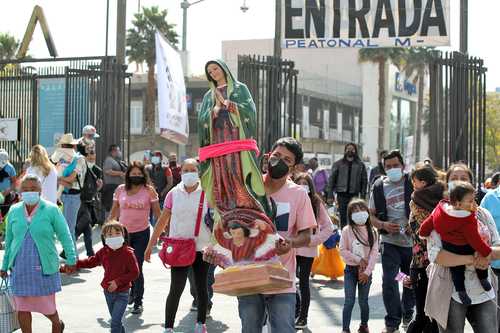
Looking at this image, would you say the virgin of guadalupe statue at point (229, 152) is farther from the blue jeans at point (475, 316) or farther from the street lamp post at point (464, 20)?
the street lamp post at point (464, 20)

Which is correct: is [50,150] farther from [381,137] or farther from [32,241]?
[381,137]

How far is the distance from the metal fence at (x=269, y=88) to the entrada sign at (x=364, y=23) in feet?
2.71

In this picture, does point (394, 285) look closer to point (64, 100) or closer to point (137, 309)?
point (137, 309)

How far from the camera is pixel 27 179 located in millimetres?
7918

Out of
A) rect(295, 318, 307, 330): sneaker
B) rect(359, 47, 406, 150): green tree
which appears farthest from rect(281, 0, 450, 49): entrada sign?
rect(359, 47, 406, 150): green tree

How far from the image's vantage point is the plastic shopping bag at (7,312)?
7918 millimetres

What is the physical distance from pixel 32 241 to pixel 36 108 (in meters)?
13.1

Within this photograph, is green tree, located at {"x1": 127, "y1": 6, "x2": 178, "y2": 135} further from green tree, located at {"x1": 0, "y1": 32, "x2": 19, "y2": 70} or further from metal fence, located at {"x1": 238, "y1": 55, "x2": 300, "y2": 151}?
metal fence, located at {"x1": 238, "y1": 55, "x2": 300, "y2": 151}

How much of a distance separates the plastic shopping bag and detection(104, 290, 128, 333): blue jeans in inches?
30.5

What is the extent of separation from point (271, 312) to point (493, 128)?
221ft

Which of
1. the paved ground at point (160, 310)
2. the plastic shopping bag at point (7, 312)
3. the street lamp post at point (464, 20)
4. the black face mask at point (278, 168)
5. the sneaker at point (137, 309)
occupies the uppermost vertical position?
the street lamp post at point (464, 20)

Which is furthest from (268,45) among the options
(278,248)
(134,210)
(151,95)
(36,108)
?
(278,248)

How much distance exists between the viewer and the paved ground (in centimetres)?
930

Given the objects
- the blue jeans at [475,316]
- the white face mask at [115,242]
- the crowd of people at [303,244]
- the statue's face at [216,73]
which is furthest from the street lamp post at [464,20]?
the statue's face at [216,73]
